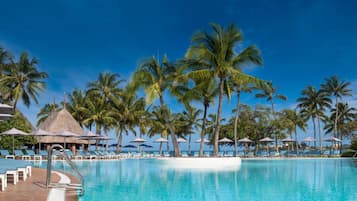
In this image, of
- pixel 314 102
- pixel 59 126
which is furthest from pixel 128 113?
pixel 314 102

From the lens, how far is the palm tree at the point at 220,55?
61.5ft

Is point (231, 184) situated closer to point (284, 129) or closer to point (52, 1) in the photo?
point (52, 1)

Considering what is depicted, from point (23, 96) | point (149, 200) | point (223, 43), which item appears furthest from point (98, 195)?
point (23, 96)

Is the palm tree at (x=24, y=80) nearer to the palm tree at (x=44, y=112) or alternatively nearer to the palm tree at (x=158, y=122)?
the palm tree at (x=158, y=122)

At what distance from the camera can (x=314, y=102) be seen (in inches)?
1506

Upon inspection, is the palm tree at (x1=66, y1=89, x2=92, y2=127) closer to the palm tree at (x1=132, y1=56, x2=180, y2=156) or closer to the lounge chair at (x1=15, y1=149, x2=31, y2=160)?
the lounge chair at (x1=15, y1=149, x2=31, y2=160)

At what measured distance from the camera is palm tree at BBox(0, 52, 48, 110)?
28234 millimetres

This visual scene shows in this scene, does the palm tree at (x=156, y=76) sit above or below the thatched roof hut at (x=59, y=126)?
above

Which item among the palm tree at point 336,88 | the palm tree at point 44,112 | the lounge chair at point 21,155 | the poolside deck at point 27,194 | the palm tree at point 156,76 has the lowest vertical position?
the lounge chair at point 21,155

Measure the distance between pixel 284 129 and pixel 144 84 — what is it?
64.9 ft

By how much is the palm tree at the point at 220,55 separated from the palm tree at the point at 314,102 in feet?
71.1

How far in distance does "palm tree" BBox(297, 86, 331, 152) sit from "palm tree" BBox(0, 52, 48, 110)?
28039 millimetres

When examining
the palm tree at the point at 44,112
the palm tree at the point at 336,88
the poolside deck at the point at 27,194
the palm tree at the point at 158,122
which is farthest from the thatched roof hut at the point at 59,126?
the palm tree at the point at 336,88

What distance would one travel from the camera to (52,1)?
19375 mm
